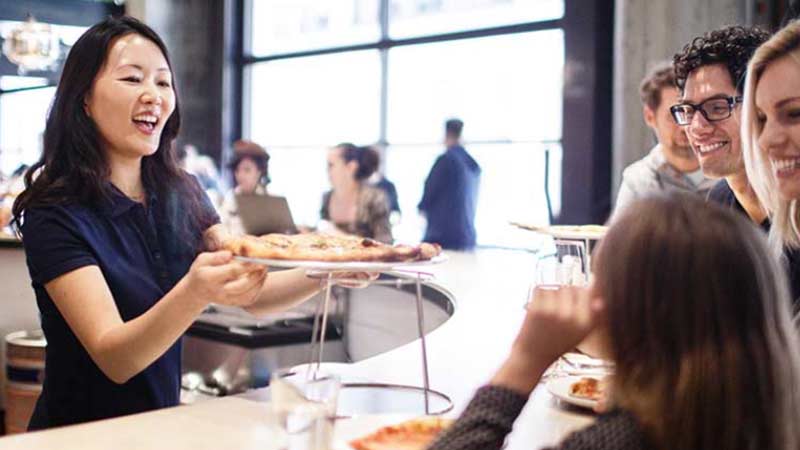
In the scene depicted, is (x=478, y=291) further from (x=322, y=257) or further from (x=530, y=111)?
(x=530, y=111)

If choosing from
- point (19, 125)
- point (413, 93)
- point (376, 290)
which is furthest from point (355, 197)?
point (19, 125)

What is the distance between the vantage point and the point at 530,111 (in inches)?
292

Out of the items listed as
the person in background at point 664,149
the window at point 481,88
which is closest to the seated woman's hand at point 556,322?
the person in background at point 664,149

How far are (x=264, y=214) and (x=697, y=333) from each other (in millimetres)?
4485

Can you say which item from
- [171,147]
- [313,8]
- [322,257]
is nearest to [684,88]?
[322,257]

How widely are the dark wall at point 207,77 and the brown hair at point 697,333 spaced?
30.4 ft

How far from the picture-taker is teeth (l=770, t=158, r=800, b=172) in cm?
144

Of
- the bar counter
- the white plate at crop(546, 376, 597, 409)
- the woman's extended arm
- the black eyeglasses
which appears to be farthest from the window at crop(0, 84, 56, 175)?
the white plate at crop(546, 376, 597, 409)

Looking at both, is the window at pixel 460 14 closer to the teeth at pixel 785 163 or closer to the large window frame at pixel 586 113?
the large window frame at pixel 586 113

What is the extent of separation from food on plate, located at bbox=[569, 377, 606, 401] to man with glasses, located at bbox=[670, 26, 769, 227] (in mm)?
529

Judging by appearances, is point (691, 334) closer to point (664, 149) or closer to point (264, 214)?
point (664, 149)

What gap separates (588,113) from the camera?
6680 mm

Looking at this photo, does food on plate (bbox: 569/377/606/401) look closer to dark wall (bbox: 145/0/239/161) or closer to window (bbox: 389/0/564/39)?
window (bbox: 389/0/564/39)

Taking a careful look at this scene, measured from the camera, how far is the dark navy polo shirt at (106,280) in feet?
5.13
